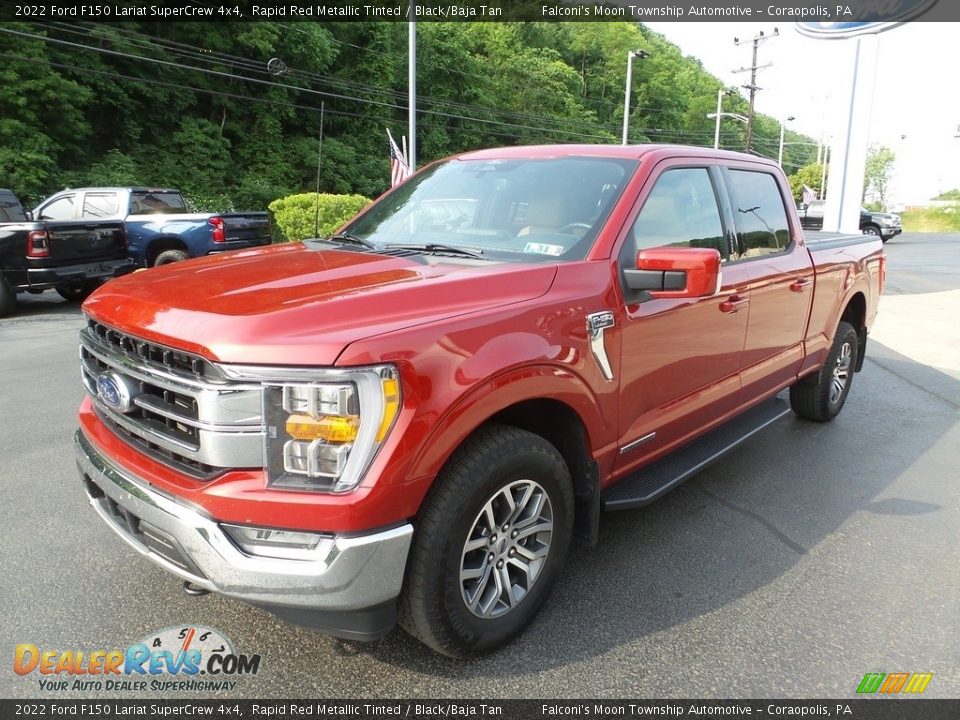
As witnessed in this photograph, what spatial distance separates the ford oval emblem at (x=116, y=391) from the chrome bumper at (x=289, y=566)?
1.32 ft

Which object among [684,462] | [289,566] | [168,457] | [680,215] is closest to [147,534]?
[168,457]

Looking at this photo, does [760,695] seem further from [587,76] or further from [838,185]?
[587,76]

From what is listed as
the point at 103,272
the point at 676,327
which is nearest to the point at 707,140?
the point at 103,272

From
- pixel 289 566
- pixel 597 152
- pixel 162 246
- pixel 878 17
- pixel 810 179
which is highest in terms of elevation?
pixel 878 17

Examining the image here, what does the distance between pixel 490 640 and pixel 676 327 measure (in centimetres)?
159

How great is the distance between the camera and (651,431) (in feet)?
10.6

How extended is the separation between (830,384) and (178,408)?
4763mm

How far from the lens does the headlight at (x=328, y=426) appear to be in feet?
6.67

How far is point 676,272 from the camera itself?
9.11ft

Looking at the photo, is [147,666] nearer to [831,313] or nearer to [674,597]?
[674,597]

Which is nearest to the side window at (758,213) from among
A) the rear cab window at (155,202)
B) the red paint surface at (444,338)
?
the red paint surface at (444,338)

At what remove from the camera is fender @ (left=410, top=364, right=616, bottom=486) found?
2174 millimetres

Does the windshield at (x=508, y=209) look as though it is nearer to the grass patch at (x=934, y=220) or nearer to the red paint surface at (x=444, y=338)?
the red paint surface at (x=444, y=338)

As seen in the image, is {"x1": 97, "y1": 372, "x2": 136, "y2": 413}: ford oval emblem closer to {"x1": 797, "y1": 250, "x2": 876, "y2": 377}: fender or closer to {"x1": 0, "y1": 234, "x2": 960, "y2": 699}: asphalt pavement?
{"x1": 0, "y1": 234, "x2": 960, "y2": 699}: asphalt pavement
